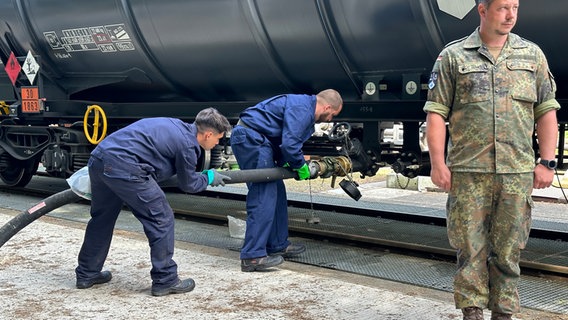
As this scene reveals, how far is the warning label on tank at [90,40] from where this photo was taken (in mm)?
7840

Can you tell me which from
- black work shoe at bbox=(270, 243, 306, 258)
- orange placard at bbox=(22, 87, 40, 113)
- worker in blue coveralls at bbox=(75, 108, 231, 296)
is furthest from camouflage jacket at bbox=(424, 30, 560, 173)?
orange placard at bbox=(22, 87, 40, 113)

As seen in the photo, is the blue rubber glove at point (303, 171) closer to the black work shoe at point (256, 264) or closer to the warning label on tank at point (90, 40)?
the black work shoe at point (256, 264)

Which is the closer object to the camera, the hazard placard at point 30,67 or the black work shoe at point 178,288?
the black work shoe at point 178,288

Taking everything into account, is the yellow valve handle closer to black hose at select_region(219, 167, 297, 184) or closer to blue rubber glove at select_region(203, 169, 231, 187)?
black hose at select_region(219, 167, 297, 184)

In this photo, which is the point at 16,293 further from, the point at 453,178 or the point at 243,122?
the point at 453,178

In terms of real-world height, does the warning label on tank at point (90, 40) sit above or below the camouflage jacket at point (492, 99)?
above

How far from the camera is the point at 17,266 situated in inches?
218

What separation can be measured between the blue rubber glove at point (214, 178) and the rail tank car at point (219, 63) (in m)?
1.85


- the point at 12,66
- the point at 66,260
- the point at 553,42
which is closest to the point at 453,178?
the point at 553,42

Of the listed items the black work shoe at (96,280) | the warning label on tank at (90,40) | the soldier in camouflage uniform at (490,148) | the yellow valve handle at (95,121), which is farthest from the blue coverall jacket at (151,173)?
the yellow valve handle at (95,121)

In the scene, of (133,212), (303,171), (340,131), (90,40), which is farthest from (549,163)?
(90,40)

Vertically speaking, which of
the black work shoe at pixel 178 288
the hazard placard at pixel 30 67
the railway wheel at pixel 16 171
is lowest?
the black work shoe at pixel 178 288

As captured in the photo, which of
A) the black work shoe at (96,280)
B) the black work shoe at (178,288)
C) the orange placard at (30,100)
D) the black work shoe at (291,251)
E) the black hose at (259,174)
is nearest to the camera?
the black work shoe at (178,288)

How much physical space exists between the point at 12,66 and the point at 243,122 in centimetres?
510
